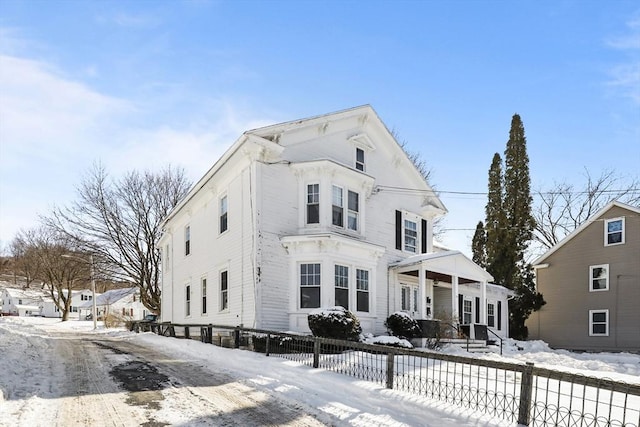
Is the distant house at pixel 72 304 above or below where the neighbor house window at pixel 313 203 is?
below

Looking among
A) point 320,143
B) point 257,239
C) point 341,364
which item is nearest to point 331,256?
point 257,239

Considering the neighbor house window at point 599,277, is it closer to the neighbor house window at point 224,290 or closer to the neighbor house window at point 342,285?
the neighbor house window at point 342,285

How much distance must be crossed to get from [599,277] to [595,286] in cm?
51

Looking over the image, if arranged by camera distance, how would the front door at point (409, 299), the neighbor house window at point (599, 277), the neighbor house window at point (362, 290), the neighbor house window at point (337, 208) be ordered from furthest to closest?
the neighbor house window at point (599, 277) → the front door at point (409, 299) → the neighbor house window at point (362, 290) → the neighbor house window at point (337, 208)

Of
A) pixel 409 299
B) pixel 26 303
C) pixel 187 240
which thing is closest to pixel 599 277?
pixel 409 299

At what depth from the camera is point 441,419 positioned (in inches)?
281

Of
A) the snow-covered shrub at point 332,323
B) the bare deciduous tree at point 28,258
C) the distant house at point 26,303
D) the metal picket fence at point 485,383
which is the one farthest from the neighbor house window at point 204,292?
the distant house at point 26,303

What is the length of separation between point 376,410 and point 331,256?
9667 millimetres

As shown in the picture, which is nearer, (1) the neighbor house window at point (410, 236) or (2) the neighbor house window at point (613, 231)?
(1) the neighbor house window at point (410, 236)

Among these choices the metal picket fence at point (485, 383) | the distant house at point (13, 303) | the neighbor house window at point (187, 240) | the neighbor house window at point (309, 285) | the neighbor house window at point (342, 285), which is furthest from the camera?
the distant house at point (13, 303)

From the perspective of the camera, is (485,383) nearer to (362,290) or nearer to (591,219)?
(362,290)

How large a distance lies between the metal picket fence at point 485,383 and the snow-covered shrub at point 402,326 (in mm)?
5895

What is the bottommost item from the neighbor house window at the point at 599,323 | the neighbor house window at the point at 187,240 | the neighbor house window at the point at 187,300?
the neighbor house window at the point at 599,323

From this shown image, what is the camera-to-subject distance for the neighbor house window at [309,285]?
56.1 ft
